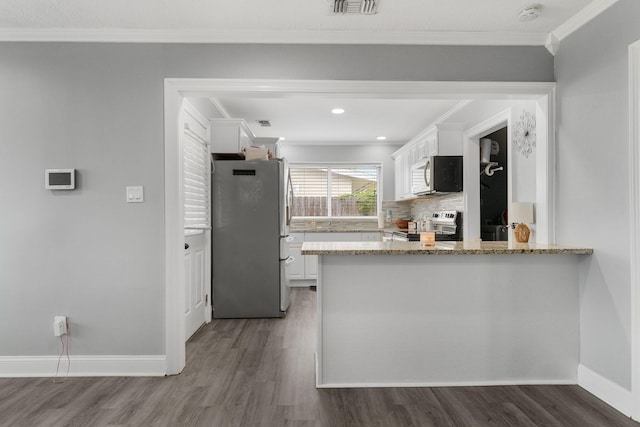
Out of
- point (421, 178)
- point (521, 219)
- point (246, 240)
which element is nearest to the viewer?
point (521, 219)

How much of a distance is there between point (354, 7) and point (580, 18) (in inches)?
56.6

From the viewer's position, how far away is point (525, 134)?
9.82 ft

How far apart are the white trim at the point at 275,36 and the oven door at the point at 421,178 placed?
6.02ft

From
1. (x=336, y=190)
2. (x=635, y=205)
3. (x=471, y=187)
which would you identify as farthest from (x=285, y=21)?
(x=336, y=190)

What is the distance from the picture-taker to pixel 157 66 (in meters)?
2.62

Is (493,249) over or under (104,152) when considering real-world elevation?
under

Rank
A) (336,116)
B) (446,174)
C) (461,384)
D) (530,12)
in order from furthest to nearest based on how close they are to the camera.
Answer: (336,116)
(446,174)
(461,384)
(530,12)

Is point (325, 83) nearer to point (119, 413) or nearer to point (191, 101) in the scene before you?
point (191, 101)

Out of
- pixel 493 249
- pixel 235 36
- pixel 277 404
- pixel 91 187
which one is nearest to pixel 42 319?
pixel 91 187

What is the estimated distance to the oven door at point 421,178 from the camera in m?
4.49

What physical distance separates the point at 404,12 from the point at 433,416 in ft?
7.86

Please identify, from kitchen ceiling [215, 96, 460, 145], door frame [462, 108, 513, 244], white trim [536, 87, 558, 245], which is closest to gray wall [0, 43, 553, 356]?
kitchen ceiling [215, 96, 460, 145]

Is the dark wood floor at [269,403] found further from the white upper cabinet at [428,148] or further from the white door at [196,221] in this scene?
the white upper cabinet at [428,148]

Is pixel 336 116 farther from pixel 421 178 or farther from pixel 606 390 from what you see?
pixel 606 390
